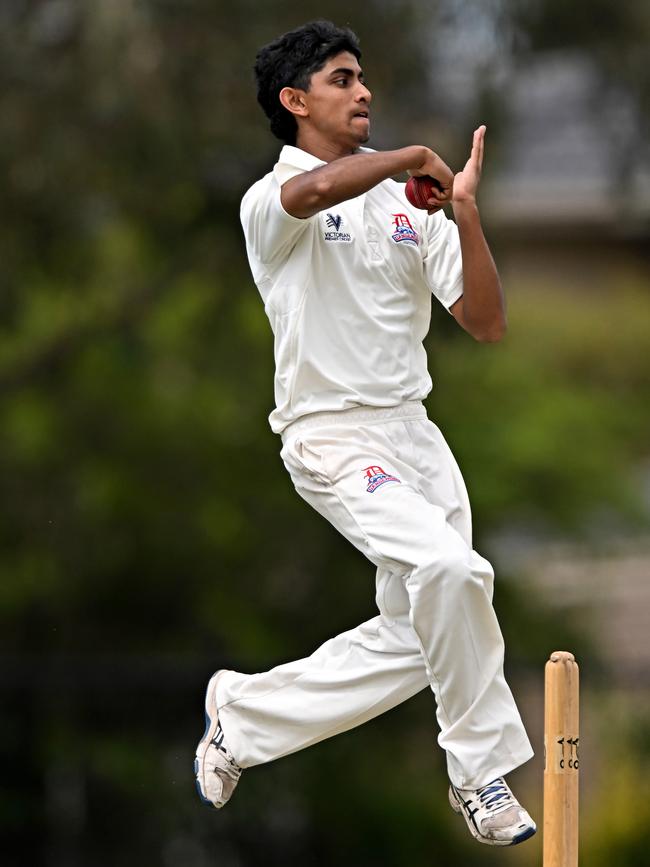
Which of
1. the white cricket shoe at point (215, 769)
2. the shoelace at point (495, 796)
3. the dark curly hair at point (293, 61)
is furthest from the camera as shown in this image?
the white cricket shoe at point (215, 769)

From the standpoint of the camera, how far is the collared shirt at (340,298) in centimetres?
492

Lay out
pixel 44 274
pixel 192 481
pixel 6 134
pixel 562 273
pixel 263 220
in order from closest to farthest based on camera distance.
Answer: pixel 263 220, pixel 6 134, pixel 44 274, pixel 192 481, pixel 562 273

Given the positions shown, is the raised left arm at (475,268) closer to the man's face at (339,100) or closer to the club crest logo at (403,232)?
the club crest logo at (403,232)

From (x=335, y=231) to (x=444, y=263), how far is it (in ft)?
1.05

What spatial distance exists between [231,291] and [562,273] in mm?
8259

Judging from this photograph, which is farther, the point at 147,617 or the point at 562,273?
the point at 562,273

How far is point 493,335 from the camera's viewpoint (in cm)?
495

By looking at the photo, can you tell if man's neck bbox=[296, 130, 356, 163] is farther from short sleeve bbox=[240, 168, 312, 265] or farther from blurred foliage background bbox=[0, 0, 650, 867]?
blurred foliage background bbox=[0, 0, 650, 867]

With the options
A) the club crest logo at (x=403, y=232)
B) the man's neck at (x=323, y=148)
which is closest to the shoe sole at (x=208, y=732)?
the club crest logo at (x=403, y=232)

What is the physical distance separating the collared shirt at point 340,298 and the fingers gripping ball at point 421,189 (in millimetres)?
276

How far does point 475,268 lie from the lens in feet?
15.8

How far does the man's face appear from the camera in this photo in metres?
4.89

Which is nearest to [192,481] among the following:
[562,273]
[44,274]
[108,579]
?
[108,579]

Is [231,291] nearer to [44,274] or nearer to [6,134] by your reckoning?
[44,274]
